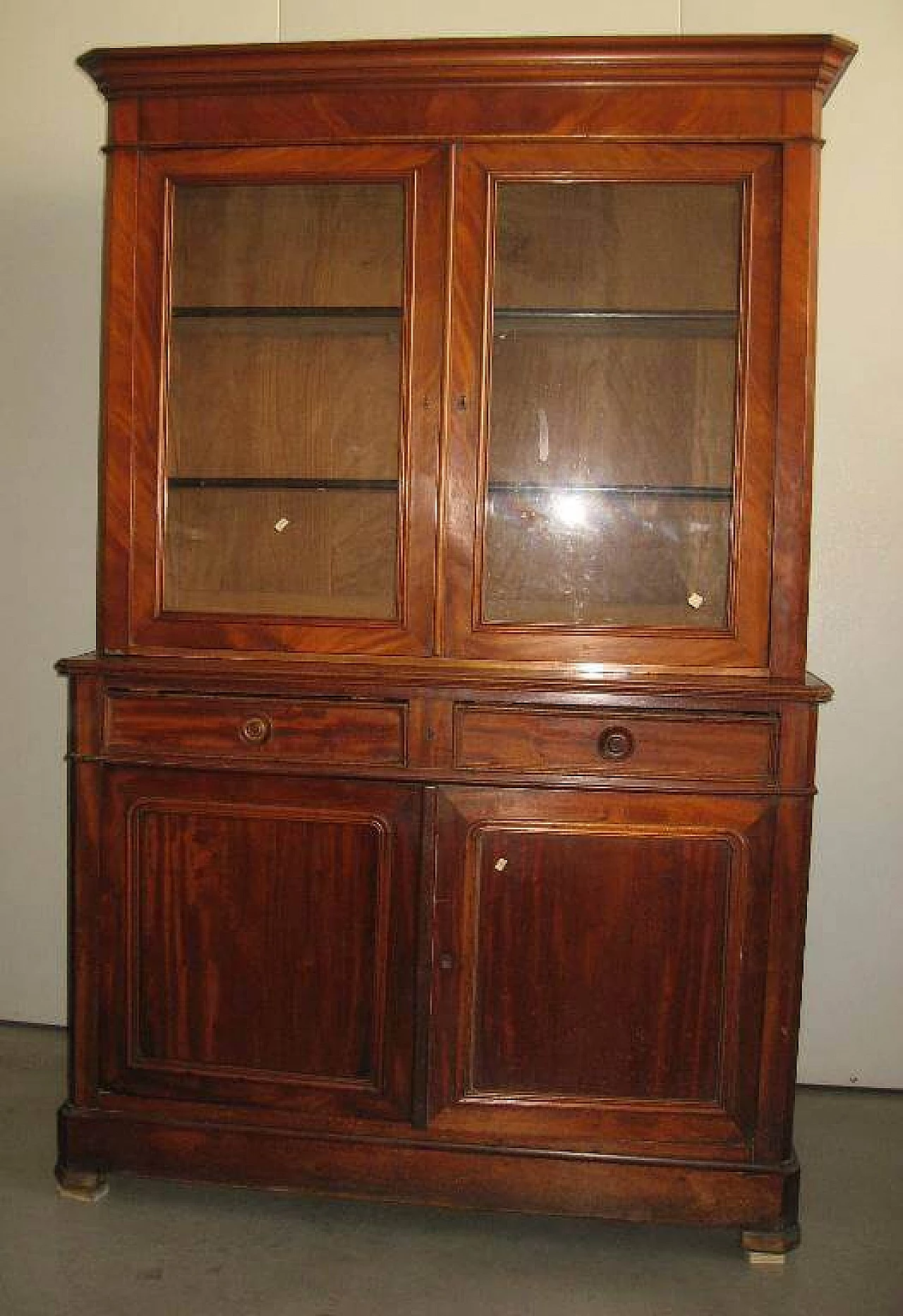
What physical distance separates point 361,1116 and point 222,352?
1384mm

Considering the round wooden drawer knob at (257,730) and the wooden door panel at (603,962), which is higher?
the round wooden drawer knob at (257,730)

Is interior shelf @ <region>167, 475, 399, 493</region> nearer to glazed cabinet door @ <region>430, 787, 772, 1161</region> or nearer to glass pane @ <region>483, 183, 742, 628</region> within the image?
glass pane @ <region>483, 183, 742, 628</region>

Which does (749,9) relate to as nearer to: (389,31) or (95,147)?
(389,31)

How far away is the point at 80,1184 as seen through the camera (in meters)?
2.23

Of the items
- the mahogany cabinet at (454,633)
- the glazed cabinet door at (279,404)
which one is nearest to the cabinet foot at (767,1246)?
the mahogany cabinet at (454,633)

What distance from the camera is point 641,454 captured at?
2.12 metres

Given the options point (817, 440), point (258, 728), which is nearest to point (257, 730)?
point (258, 728)

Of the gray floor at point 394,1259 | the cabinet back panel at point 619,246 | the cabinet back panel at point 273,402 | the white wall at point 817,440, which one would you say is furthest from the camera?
the white wall at point 817,440

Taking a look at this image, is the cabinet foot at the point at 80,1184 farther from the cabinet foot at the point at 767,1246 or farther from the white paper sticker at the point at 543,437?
the white paper sticker at the point at 543,437

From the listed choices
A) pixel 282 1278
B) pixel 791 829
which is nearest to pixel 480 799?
pixel 791 829

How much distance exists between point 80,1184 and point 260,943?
1.88ft

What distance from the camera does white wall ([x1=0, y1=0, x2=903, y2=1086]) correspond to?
2.62m

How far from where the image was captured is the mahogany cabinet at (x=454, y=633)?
2.04 meters

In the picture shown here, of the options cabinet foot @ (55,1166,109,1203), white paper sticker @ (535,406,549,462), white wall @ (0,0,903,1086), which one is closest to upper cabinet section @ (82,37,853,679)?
white paper sticker @ (535,406,549,462)
